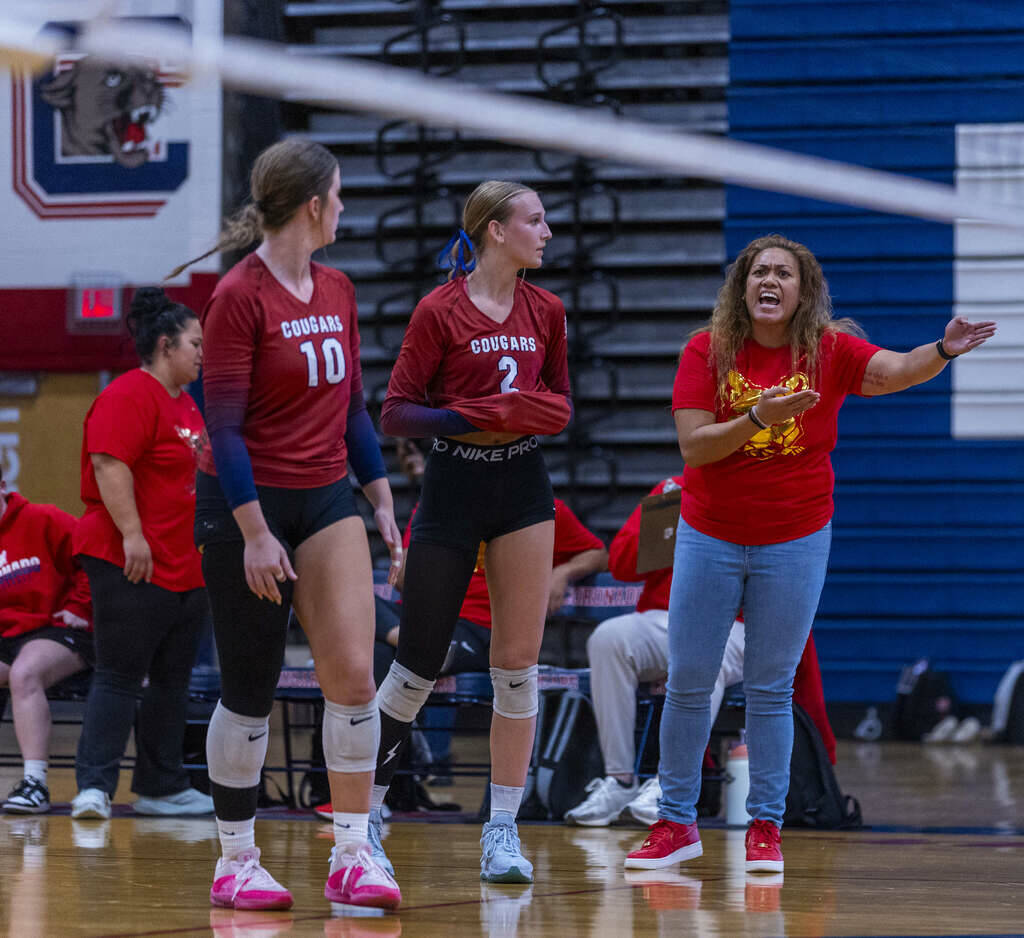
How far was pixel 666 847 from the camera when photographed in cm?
374

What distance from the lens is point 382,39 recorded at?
27.5 feet

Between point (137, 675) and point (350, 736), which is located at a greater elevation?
point (350, 736)

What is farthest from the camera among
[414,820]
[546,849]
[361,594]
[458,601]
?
[414,820]

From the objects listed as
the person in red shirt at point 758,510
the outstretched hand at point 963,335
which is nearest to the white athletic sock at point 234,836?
the person in red shirt at point 758,510

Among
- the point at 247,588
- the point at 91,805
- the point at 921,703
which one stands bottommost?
the point at 921,703

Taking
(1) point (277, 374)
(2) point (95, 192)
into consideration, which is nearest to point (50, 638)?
(1) point (277, 374)

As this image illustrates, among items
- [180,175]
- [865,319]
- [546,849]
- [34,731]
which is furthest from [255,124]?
[546,849]

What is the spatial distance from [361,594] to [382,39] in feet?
19.8

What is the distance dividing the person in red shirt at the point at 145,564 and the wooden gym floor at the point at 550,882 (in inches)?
7.8

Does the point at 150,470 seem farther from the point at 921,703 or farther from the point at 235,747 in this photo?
the point at 921,703

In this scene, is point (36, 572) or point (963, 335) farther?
point (36, 572)

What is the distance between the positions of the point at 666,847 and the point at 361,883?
1.05m

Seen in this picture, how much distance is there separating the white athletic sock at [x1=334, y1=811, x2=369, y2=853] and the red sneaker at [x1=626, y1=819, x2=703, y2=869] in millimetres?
959

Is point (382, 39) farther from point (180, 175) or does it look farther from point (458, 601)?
point (458, 601)
